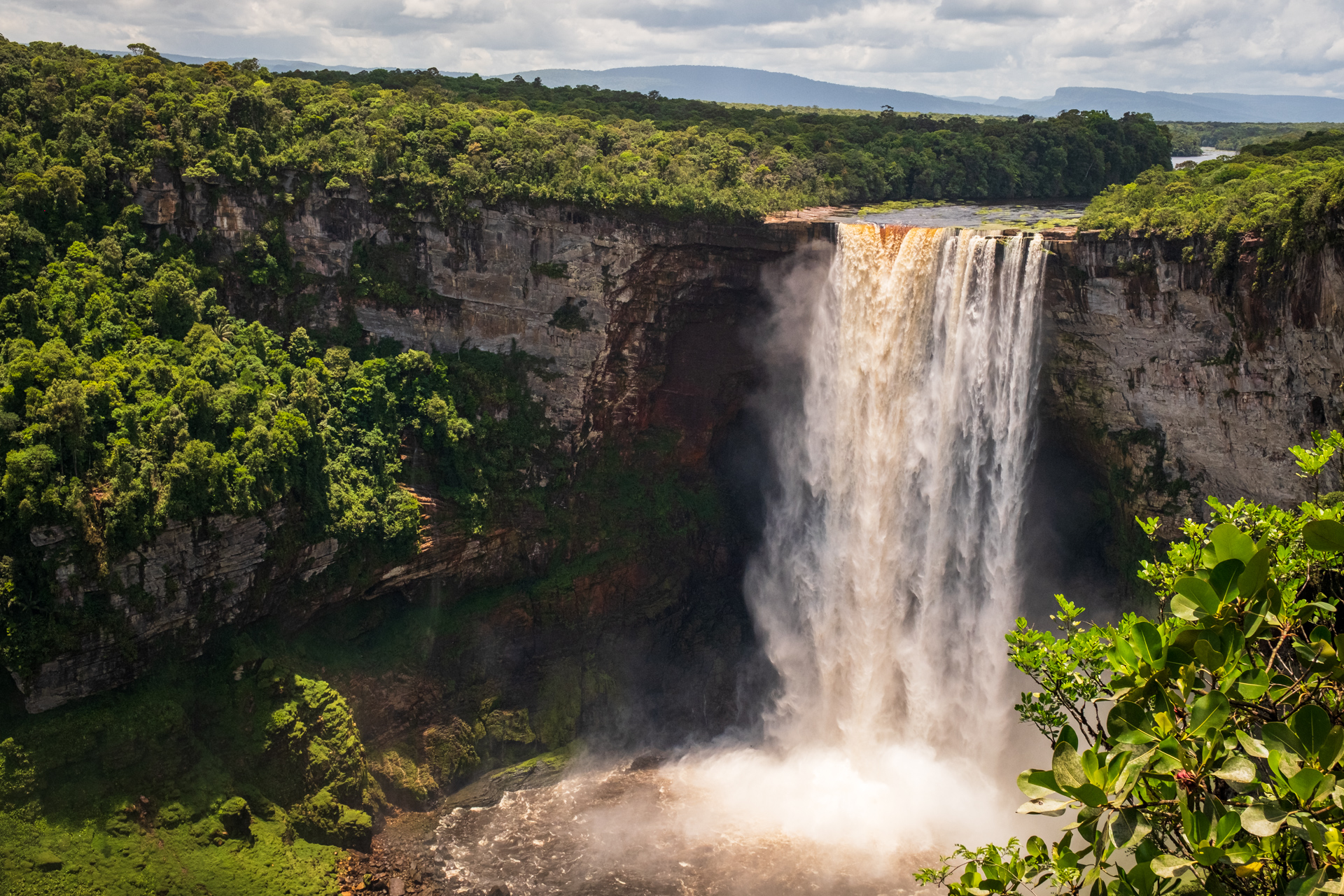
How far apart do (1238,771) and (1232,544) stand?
1939 mm

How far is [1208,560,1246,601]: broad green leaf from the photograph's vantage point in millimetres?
8602

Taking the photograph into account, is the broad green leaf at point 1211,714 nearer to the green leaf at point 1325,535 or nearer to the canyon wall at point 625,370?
the green leaf at point 1325,535

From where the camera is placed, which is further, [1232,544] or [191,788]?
[191,788]

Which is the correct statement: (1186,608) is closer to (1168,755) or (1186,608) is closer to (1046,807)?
(1168,755)

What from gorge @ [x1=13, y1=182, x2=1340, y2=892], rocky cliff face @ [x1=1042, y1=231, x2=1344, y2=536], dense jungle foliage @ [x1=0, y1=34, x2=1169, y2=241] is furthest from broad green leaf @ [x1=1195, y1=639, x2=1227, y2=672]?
dense jungle foliage @ [x1=0, y1=34, x2=1169, y2=241]

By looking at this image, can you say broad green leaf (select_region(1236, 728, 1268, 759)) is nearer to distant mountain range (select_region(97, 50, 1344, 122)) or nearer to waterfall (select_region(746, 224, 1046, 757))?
waterfall (select_region(746, 224, 1046, 757))

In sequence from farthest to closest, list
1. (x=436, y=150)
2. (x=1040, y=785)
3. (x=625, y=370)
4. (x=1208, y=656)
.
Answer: (x=625, y=370) < (x=436, y=150) < (x=1040, y=785) < (x=1208, y=656)

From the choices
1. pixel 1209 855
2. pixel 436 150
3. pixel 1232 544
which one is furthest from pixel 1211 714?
pixel 436 150

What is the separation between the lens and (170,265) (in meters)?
34.9

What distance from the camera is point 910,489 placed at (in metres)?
33.6

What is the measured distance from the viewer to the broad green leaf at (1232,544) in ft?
28.5

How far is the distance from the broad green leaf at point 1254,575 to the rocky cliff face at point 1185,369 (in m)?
19.0

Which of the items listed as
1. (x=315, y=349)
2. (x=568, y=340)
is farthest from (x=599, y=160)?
(x=315, y=349)

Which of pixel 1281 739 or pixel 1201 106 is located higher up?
pixel 1201 106
